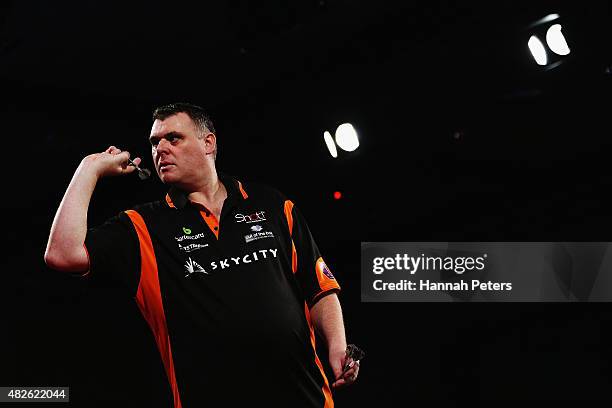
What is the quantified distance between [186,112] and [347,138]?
279 centimetres

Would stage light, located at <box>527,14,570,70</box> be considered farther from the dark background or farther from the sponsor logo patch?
the sponsor logo patch

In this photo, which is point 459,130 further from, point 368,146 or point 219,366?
point 219,366

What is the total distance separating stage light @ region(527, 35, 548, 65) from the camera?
398cm

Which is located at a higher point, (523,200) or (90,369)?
(523,200)

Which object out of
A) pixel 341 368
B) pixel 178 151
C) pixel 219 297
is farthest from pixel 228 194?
pixel 341 368

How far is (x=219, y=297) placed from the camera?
1.70m

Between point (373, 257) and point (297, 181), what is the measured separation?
2.74 ft

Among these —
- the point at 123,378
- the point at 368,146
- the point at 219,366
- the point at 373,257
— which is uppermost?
the point at 368,146

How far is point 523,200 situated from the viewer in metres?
5.00

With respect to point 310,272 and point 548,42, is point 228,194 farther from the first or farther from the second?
point 548,42

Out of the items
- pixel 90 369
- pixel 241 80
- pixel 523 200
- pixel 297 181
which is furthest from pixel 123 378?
pixel 523 200

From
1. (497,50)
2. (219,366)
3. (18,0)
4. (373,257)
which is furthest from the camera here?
(373,257)

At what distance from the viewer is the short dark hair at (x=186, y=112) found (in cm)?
202

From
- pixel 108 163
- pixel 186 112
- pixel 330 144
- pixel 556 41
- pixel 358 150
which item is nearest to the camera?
pixel 108 163
